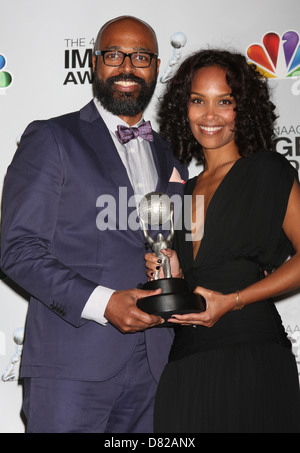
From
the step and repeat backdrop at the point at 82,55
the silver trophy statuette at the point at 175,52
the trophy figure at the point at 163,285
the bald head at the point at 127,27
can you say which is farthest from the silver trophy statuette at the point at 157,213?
the silver trophy statuette at the point at 175,52

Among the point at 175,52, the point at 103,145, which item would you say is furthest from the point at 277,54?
the point at 103,145

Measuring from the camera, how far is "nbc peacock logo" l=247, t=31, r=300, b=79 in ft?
10.2

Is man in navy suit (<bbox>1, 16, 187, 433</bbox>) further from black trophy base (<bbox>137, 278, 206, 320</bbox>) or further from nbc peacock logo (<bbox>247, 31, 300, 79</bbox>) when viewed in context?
nbc peacock logo (<bbox>247, 31, 300, 79</bbox>)

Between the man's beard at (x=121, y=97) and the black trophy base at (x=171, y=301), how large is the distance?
2.71ft

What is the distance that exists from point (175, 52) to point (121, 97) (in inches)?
31.4

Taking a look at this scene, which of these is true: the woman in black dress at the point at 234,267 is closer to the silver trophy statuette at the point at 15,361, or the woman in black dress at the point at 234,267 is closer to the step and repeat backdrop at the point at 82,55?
the step and repeat backdrop at the point at 82,55

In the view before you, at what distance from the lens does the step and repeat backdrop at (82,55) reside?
3.07 meters

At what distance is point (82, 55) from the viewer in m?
3.18

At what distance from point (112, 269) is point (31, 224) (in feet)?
1.05

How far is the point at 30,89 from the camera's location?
3156mm

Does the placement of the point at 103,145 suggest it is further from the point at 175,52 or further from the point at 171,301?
the point at 175,52

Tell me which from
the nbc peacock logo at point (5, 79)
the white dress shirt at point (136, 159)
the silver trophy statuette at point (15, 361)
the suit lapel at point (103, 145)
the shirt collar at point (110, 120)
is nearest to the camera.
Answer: the suit lapel at point (103, 145)

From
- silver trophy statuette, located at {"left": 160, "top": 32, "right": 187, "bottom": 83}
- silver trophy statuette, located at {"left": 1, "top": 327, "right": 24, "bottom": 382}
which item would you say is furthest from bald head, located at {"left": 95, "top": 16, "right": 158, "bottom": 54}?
silver trophy statuette, located at {"left": 1, "top": 327, "right": 24, "bottom": 382}
